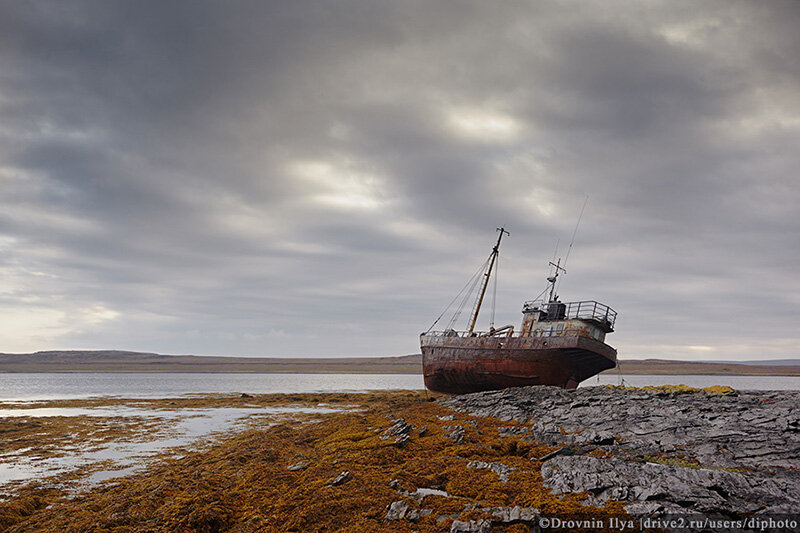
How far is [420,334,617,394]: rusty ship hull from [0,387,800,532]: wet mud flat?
12064 mm

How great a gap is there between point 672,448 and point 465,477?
6.98m

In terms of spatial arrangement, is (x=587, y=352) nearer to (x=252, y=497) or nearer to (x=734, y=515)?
(x=734, y=515)

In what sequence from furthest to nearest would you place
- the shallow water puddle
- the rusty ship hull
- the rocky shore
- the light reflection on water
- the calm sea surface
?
1. the calm sea surface
2. the light reflection on water
3. the rusty ship hull
4. the shallow water puddle
5. the rocky shore

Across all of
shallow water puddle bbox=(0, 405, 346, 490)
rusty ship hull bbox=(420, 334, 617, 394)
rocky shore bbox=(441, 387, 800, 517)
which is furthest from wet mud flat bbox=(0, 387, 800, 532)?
rusty ship hull bbox=(420, 334, 617, 394)

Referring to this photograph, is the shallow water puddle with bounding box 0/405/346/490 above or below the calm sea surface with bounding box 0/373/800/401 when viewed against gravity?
above

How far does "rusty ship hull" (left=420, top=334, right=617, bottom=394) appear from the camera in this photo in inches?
1264

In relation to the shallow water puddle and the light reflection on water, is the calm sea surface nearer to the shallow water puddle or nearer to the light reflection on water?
the light reflection on water

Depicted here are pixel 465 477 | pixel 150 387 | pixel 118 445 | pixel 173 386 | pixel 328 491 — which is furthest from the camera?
pixel 173 386

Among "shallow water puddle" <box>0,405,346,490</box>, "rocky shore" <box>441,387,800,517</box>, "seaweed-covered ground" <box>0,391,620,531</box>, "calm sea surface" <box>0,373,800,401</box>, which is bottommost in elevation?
"calm sea surface" <box>0,373,800,401</box>

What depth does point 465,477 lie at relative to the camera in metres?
11.1

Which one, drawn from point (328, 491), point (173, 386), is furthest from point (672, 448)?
point (173, 386)

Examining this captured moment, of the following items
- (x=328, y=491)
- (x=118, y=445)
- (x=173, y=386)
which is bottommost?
(x=173, y=386)

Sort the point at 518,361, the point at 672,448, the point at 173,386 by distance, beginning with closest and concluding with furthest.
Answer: the point at 672,448 < the point at 518,361 < the point at 173,386

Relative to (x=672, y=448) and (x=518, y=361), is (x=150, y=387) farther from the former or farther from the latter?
(x=672, y=448)
